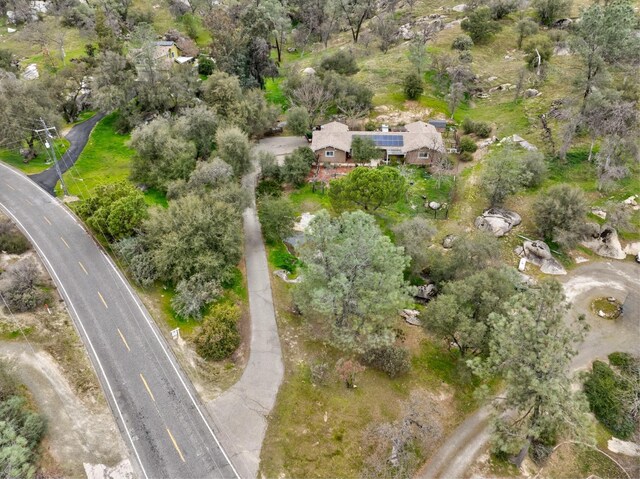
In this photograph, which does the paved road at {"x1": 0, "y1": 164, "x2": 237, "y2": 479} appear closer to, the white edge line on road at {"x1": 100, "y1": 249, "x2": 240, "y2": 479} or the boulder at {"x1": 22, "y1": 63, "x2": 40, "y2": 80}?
the white edge line on road at {"x1": 100, "y1": 249, "x2": 240, "y2": 479}

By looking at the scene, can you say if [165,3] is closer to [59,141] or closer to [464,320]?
[59,141]

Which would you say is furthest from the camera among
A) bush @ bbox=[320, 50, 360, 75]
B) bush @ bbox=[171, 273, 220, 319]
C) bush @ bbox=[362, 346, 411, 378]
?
bush @ bbox=[320, 50, 360, 75]

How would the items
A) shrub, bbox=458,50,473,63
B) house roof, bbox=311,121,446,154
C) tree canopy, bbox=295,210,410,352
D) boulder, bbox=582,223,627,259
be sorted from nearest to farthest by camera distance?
tree canopy, bbox=295,210,410,352
boulder, bbox=582,223,627,259
house roof, bbox=311,121,446,154
shrub, bbox=458,50,473,63

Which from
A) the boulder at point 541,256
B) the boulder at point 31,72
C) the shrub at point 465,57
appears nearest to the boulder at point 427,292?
the boulder at point 541,256

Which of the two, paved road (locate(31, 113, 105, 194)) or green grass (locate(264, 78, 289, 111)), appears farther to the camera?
green grass (locate(264, 78, 289, 111))

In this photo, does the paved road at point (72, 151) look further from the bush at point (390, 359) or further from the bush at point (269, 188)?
the bush at point (390, 359)

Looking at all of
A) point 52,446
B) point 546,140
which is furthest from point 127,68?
point 546,140

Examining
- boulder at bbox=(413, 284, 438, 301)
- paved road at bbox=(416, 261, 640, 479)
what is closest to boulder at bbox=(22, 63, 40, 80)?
boulder at bbox=(413, 284, 438, 301)
